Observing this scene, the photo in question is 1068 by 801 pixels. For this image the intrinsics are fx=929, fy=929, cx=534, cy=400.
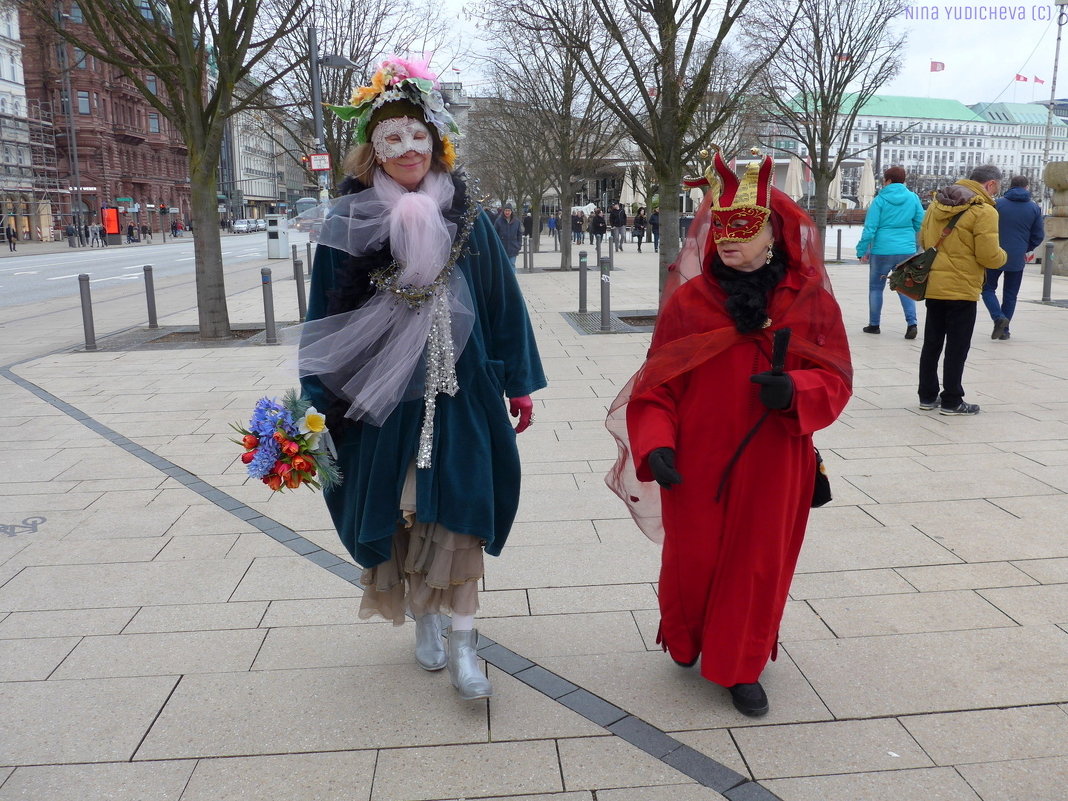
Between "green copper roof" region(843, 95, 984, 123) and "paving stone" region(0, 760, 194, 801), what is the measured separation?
493 feet

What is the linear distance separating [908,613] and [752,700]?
104 cm

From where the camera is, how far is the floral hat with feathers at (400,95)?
9.50 ft

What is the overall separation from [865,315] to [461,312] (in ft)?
36.1

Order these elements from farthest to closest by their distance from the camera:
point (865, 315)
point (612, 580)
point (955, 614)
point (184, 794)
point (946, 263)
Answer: point (865, 315)
point (946, 263)
point (612, 580)
point (955, 614)
point (184, 794)

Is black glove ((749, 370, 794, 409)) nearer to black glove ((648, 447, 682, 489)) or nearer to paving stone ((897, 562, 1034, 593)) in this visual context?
black glove ((648, 447, 682, 489))

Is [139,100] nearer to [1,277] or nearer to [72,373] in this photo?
[1,277]

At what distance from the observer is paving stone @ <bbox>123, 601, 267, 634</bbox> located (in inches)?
141

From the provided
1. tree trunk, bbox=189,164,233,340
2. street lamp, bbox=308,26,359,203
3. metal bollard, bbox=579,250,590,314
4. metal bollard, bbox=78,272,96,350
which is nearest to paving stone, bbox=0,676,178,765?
metal bollard, bbox=78,272,96,350

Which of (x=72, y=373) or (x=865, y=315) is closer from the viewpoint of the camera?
(x=72, y=373)

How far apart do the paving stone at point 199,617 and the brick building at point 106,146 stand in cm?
5678

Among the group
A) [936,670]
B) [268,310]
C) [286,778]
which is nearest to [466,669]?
[286,778]

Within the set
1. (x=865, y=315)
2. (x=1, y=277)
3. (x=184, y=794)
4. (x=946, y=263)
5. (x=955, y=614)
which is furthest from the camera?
(x=1, y=277)

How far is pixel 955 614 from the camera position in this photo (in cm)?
355

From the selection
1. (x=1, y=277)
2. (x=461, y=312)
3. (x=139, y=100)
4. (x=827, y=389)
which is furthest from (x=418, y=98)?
(x=139, y=100)
